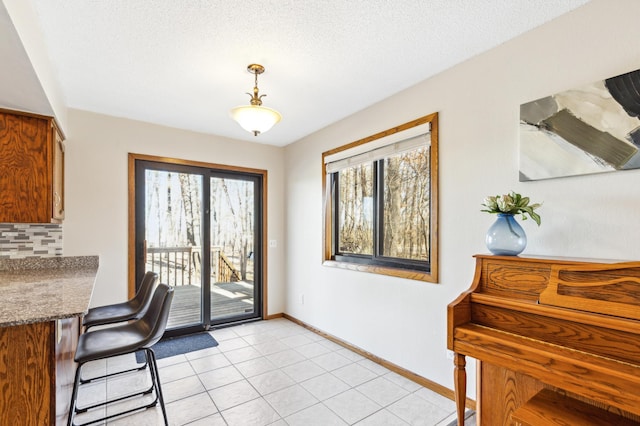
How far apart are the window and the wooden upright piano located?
76cm

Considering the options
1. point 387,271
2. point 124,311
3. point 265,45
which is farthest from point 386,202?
point 124,311

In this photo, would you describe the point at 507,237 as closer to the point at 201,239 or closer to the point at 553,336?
the point at 553,336

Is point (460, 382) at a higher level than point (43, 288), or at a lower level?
lower

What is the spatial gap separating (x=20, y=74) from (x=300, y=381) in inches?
109

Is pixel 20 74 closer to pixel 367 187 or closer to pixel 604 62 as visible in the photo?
pixel 367 187

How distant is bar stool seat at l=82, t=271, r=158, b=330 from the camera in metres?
2.38

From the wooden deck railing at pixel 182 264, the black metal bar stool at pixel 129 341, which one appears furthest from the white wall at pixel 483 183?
the black metal bar stool at pixel 129 341

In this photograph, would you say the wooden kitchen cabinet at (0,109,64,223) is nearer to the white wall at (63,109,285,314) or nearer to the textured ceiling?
the textured ceiling

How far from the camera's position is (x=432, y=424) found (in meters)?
2.08

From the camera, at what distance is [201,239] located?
3934mm

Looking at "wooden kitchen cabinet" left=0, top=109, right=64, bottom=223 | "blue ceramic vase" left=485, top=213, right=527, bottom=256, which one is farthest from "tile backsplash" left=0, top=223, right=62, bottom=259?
"blue ceramic vase" left=485, top=213, right=527, bottom=256

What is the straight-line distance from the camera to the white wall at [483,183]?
164 centimetres

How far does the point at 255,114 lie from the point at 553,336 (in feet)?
7.04

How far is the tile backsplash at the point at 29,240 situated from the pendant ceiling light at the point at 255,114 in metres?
2.15
